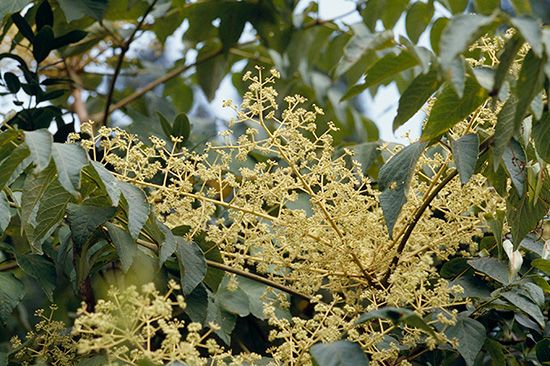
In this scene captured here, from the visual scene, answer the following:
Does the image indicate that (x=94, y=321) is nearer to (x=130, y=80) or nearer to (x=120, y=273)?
(x=120, y=273)

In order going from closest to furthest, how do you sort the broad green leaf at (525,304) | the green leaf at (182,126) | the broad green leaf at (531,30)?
the broad green leaf at (531,30), the broad green leaf at (525,304), the green leaf at (182,126)

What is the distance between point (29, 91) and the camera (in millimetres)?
2143

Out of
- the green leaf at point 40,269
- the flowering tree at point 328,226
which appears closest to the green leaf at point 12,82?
the flowering tree at point 328,226

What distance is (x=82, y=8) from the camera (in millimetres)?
2170

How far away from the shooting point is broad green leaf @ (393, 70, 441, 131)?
56.5 inches

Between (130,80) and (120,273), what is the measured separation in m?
2.07

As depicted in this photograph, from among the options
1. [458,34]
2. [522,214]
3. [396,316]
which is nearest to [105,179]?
[396,316]

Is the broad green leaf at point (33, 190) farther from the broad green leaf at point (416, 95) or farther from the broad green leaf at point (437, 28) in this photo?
the broad green leaf at point (437, 28)

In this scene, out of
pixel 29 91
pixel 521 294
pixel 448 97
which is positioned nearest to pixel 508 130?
pixel 448 97

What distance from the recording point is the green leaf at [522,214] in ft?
5.16

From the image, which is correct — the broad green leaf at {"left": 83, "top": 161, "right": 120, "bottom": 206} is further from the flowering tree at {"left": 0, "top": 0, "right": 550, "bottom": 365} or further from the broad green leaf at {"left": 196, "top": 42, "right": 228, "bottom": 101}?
the broad green leaf at {"left": 196, "top": 42, "right": 228, "bottom": 101}

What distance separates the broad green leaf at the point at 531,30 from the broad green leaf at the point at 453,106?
0.25 m

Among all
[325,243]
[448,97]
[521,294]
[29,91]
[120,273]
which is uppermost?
[448,97]

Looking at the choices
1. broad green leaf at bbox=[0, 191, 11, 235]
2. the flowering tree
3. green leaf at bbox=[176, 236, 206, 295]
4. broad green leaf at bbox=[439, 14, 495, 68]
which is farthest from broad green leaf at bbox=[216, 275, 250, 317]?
broad green leaf at bbox=[439, 14, 495, 68]
